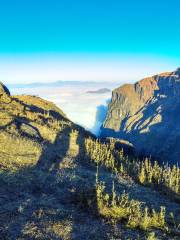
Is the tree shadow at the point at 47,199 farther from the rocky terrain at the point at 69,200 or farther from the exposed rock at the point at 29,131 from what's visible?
the exposed rock at the point at 29,131

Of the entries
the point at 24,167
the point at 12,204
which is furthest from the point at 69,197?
the point at 24,167

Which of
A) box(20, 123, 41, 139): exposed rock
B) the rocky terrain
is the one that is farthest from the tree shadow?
box(20, 123, 41, 139): exposed rock

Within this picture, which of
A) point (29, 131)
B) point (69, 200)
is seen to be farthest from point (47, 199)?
point (29, 131)

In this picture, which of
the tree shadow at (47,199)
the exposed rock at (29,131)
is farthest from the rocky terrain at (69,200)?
the exposed rock at (29,131)

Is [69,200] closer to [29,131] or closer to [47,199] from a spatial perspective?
[47,199]

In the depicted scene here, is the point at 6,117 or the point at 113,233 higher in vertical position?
the point at 6,117

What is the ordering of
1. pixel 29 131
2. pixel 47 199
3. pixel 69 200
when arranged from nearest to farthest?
pixel 47 199 < pixel 69 200 < pixel 29 131

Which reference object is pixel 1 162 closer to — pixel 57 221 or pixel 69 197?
pixel 69 197

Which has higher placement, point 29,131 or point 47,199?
point 29,131

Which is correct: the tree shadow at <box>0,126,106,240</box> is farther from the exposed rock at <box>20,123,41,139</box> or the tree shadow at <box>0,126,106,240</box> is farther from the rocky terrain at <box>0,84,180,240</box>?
the exposed rock at <box>20,123,41,139</box>

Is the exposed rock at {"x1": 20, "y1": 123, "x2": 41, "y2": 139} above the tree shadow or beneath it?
above

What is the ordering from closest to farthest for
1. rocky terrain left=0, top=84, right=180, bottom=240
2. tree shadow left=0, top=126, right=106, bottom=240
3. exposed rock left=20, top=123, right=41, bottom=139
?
tree shadow left=0, top=126, right=106, bottom=240 → rocky terrain left=0, top=84, right=180, bottom=240 → exposed rock left=20, top=123, right=41, bottom=139

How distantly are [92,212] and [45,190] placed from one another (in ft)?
23.8

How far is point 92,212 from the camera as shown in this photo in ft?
90.9
